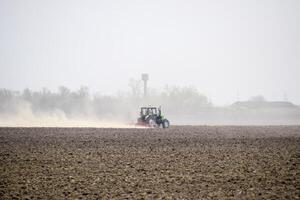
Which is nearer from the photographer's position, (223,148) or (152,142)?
(223,148)

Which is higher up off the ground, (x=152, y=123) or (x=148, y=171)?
(x=152, y=123)

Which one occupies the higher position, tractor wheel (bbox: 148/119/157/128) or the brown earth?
tractor wheel (bbox: 148/119/157/128)

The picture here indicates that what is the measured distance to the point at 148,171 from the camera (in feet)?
59.6

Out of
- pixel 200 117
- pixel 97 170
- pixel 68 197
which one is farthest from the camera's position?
pixel 200 117

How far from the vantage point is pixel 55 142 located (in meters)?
29.6

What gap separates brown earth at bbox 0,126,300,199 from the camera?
47.1 feet

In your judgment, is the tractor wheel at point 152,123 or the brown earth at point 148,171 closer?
the brown earth at point 148,171

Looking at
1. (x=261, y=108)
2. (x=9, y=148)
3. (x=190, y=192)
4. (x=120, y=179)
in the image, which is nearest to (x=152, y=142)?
(x=9, y=148)

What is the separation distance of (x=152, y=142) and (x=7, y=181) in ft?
47.9

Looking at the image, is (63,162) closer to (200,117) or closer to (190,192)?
(190,192)

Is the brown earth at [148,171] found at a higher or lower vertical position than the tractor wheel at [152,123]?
lower

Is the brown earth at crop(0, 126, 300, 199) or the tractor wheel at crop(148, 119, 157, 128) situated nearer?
the brown earth at crop(0, 126, 300, 199)

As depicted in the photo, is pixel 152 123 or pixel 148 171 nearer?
pixel 148 171

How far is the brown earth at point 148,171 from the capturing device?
1436 cm
